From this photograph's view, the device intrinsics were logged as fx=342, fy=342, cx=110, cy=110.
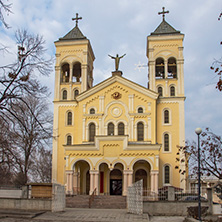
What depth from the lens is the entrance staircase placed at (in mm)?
27508

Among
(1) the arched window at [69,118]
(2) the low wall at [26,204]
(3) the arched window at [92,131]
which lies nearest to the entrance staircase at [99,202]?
(2) the low wall at [26,204]

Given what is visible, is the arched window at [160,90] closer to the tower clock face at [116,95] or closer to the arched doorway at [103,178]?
the tower clock face at [116,95]

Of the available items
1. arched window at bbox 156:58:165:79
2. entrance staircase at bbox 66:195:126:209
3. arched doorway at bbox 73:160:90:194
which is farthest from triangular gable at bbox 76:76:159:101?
entrance staircase at bbox 66:195:126:209

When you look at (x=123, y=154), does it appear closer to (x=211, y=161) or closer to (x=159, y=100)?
(x=159, y=100)

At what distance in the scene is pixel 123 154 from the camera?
32875mm

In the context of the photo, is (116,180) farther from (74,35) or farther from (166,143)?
(74,35)

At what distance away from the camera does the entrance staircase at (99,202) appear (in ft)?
90.2

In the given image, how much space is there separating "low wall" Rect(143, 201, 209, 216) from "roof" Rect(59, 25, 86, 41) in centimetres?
2622

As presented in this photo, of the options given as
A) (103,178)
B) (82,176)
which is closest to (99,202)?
(103,178)

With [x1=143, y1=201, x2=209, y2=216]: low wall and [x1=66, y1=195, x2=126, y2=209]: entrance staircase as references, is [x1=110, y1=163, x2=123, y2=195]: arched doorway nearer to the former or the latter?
[x1=66, y1=195, x2=126, y2=209]: entrance staircase

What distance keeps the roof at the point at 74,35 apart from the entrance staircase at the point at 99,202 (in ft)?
67.0

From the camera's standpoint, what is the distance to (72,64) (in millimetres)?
41312

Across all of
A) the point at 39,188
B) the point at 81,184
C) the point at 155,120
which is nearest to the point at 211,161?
the point at 39,188

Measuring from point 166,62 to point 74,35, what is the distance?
40.2 feet
